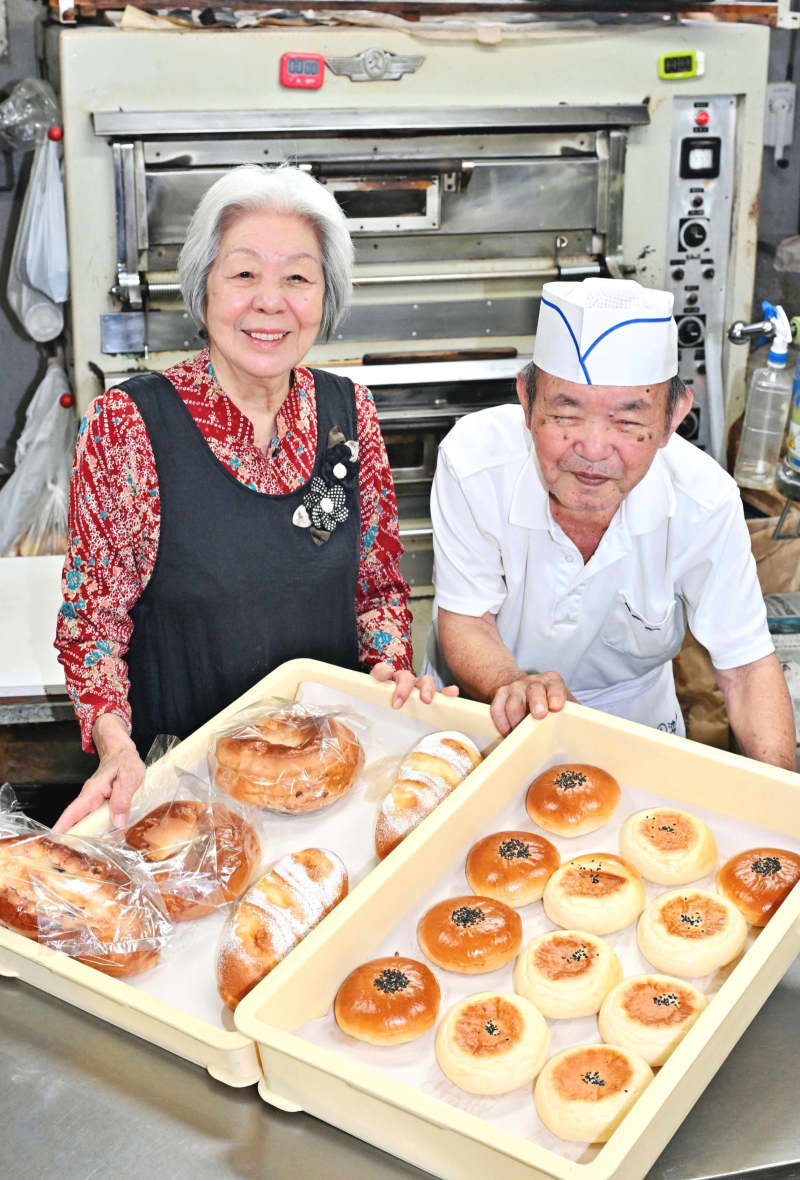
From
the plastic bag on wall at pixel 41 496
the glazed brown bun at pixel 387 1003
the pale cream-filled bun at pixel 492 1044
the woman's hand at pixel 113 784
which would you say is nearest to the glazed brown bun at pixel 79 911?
the woman's hand at pixel 113 784

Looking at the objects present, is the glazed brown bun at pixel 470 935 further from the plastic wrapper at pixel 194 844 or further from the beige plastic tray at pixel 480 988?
the plastic wrapper at pixel 194 844

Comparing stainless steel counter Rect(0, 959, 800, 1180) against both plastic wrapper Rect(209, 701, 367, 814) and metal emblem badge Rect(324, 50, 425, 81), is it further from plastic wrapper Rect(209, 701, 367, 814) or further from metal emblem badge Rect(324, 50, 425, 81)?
metal emblem badge Rect(324, 50, 425, 81)

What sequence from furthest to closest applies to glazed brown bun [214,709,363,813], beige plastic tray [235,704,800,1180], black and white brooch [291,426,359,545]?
black and white brooch [291,426,359,545] → glazed brown bun [214,709,363,813] → beige plastic tray [235,704,800,1180]

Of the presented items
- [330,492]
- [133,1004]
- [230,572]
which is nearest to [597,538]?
[330,492]

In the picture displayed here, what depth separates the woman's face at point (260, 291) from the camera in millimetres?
1810

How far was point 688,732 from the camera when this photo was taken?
9.55 feet

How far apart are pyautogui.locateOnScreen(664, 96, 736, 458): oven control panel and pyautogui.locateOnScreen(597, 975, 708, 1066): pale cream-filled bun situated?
2232 millimetres

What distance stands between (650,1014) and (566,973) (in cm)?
10

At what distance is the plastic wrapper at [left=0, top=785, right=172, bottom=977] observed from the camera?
4.20 feet

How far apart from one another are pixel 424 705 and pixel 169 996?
0.58 meters

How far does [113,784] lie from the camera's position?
5.07 ft

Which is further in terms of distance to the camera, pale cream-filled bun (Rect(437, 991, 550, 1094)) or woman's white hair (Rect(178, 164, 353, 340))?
woman's white hair (Rect(178, 164, 353, 340))

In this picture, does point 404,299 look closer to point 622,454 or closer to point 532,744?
point 622,454

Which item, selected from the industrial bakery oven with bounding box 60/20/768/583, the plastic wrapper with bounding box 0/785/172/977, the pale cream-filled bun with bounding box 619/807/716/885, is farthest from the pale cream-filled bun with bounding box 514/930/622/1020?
the industrial bakery oven with bounding box 60/20/768/583
